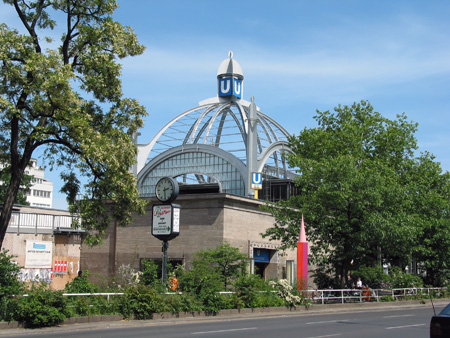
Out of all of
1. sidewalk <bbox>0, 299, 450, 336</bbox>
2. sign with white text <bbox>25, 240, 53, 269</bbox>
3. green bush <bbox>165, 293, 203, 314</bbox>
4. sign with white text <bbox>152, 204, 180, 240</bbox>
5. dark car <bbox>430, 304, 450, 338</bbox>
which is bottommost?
sidewalk <bbox>0, 299, 450, 336</bbox>

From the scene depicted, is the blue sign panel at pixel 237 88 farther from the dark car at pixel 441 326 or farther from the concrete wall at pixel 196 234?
the dark car at pixel 441 326

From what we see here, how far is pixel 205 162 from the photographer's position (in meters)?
54.7

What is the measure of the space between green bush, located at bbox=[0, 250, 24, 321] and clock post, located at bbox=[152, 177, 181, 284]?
892 centimetres

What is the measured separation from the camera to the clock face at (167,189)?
25.4 m

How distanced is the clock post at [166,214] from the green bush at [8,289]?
8924 millimetres

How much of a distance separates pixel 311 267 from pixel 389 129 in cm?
1276

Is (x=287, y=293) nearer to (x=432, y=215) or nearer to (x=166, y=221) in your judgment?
(x=166, y=221)

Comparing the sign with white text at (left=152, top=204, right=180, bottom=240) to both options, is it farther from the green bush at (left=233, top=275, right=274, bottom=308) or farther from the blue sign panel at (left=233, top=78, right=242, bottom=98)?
the blue sign panel at (left=233, top=78, right=242, bottom=98)

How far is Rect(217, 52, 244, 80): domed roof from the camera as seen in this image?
61625 mm

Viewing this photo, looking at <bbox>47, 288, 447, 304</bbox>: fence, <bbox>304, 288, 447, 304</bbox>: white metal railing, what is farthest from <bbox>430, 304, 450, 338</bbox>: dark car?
<bbox>304, 288, 447, 304</bbox>: white metal railing

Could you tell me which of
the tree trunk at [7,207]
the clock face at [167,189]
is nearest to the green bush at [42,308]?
the tree trunk at [7,207]

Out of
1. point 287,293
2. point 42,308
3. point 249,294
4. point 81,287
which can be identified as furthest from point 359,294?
point 42,308

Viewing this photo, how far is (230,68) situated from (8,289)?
4818 cm

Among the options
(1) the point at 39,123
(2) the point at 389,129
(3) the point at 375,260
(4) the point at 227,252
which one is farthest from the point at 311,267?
(1) the point at 39,123
